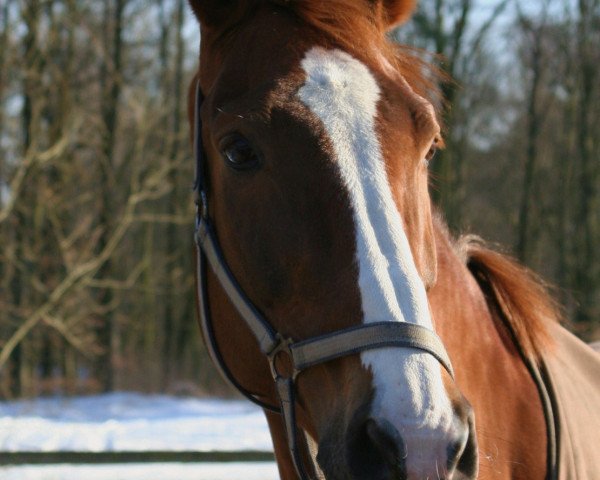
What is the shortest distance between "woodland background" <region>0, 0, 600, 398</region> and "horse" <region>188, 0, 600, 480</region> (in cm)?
410

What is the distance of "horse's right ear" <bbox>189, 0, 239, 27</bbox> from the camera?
7.23 ft

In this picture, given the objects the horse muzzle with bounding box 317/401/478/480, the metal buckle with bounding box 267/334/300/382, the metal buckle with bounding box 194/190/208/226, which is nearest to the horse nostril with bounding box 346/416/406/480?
the horse muzzle with bounding box 317/401/478/480

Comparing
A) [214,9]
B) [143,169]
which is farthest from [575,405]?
[143,169]

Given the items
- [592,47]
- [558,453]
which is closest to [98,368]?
[592,47]

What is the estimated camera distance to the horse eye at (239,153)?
1.88 metres

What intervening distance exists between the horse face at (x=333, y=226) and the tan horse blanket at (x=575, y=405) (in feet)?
2.07

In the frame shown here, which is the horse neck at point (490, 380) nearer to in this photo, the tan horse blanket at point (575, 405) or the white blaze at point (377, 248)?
the tan horse blanket at point (575, 405)

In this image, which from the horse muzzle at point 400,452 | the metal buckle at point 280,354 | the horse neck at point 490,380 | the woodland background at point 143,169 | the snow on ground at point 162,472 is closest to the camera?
the horse muzzle at point 400,452

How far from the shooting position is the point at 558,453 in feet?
6.68

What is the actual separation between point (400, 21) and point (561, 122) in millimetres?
17938

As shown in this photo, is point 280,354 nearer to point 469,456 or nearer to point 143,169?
point 469,456

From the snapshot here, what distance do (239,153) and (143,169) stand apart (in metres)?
10.6

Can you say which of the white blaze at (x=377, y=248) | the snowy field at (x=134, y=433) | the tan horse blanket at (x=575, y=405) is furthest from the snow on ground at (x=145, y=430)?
the white blaze at (x=377, y=248)

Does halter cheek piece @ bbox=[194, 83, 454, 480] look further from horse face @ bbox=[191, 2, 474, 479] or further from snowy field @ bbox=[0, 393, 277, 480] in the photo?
snowy field @ bbox=[0, 393, 277, 480]
